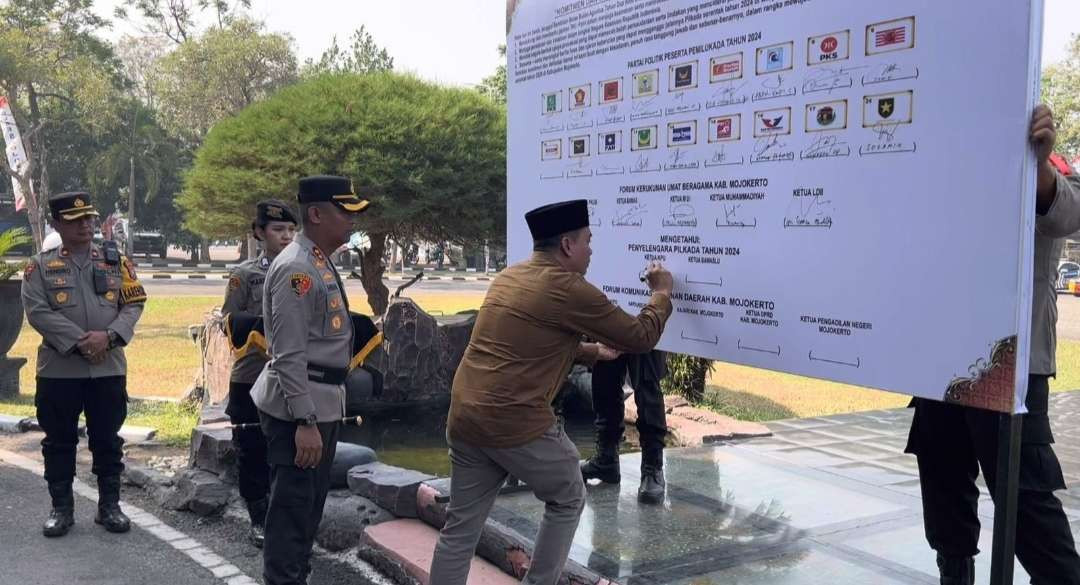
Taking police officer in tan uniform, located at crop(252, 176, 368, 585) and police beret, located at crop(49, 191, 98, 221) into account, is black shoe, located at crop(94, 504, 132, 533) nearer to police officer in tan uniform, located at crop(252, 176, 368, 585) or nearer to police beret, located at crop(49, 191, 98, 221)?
police beret, located at crop(49, 191, 98, 221)

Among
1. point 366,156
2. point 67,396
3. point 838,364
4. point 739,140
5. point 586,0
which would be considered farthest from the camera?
point 366,156

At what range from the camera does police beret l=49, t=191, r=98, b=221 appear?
4922 mm

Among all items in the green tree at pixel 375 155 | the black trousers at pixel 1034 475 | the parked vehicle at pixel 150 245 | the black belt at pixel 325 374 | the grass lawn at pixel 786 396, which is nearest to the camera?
the black trousers at pixel 1034 475

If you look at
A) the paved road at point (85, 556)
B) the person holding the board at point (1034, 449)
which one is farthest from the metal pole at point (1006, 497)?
the paved road at point (85, 556)

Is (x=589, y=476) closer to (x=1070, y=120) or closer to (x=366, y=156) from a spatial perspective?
(x=366, y=156)

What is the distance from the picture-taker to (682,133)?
12.7 ft

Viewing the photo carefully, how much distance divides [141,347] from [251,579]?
9.94 meters

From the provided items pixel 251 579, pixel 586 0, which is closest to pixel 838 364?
pixel 586 0

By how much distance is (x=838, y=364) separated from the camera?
3.19 m

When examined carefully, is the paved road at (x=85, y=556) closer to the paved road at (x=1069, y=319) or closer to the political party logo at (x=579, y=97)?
the political party logo at (x=579, y=97)

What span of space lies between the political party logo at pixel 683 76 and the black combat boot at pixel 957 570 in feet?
7.02

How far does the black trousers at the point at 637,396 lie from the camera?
491cm
